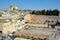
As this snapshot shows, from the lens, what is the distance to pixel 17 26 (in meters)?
11.7

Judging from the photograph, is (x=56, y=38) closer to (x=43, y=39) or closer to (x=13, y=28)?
(x=43, y=39)

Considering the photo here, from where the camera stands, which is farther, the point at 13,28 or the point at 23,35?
the point at 13,28

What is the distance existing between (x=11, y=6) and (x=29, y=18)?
22.3 feet

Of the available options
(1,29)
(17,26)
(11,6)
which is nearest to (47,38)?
(1,29)

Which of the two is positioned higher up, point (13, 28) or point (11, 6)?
point (11, 6)

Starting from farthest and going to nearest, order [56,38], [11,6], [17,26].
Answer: [11,6] < [17,26] < [56,38]

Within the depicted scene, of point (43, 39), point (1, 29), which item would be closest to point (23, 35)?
point (43, 39)

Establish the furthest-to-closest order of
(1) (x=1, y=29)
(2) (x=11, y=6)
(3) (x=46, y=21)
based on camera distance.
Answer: (2) (x=11, y=6) → (3) (x=46, y=21) → (1) (x=1, y=29)

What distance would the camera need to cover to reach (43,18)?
16.9m

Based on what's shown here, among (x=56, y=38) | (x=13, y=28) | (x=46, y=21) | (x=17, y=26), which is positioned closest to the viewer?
(x=56, y=38)

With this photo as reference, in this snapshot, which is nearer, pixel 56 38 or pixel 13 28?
pixel 56 38

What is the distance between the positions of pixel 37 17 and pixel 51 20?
1.74m

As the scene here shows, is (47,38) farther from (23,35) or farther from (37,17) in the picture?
(37,17)

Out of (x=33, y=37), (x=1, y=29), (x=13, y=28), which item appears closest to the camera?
(x=33, y=37)
